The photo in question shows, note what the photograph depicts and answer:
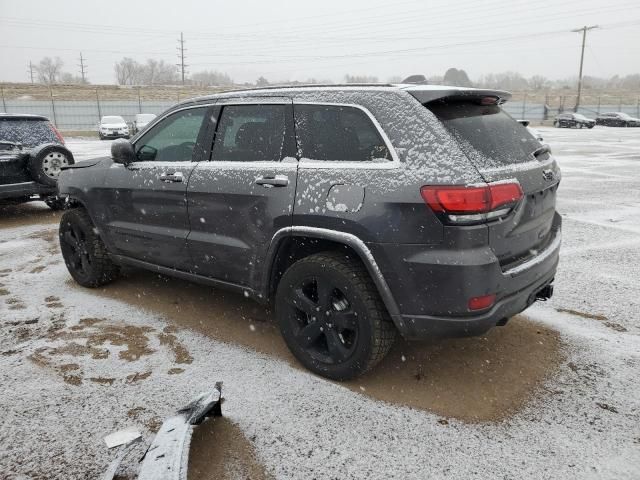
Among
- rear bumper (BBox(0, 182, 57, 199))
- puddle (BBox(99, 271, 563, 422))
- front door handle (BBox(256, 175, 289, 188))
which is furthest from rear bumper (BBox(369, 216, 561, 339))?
rear bumper (BBox(0, 182, 57, 199))

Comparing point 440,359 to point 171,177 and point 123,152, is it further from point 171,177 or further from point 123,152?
point 123,152

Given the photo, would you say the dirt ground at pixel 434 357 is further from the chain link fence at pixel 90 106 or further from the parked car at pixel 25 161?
the chain link fence at pixel 90 106

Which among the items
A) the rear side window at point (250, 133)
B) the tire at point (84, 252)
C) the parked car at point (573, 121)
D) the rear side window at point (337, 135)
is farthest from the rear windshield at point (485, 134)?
the parked car at point (573, 121)

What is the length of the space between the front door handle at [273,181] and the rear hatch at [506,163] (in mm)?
944

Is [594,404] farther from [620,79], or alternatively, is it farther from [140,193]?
[620,79]

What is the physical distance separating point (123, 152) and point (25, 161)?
4.27 m

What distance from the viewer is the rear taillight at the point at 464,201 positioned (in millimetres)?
2527

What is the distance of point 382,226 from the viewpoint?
2701mm

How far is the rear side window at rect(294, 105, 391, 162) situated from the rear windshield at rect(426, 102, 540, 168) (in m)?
0.36

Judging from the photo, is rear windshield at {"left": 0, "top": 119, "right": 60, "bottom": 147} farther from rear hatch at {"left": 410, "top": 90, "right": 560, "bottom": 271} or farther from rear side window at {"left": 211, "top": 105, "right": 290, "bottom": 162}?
rear hatch at {"left": 410, "top": 90, "right": 560, "bottom": 271}

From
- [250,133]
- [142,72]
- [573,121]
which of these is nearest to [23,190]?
[250,133]

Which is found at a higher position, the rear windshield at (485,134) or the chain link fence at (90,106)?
the chain link fence at (90,106)

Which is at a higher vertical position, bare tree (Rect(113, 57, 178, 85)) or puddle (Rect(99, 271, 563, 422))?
bare tree (Rect(113, 57, 178, 85))

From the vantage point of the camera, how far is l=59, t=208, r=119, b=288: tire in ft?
15.2
